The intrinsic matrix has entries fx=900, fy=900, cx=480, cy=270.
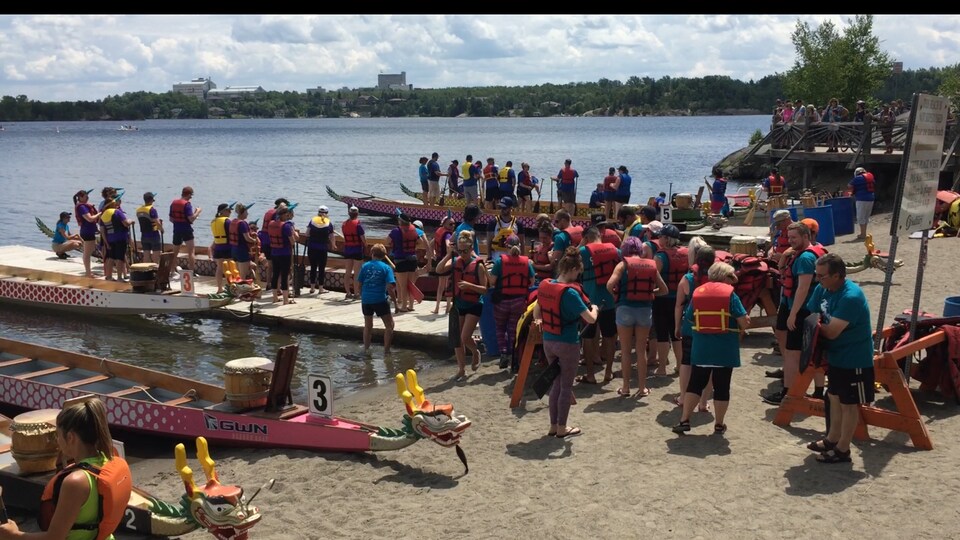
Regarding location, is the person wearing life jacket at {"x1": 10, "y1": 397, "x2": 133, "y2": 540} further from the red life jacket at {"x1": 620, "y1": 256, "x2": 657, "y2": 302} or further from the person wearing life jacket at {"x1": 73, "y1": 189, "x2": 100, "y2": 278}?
the person wearing life jacket at {"x1": 73, "y1": 189, "x2": 100, "y2": 278}

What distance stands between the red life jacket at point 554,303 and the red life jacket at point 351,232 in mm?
7157

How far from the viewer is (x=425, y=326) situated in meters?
13.4

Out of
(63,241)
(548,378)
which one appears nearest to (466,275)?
(548,378)

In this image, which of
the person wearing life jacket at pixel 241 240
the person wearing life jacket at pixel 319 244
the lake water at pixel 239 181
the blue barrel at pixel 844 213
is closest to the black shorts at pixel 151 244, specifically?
the lake water at pixel 239 181

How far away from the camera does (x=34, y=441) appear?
22.8 ft

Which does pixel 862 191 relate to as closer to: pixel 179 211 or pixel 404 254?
pixel 404 254

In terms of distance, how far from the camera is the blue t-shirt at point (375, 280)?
1162 centimetres

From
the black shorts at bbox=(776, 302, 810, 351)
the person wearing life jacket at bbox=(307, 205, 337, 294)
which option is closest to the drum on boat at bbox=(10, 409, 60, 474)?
the black shorts at bbox=(776, 302, 810, 351)

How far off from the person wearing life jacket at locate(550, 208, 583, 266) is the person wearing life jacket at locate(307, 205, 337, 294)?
16.2 feet

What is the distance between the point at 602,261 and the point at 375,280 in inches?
128

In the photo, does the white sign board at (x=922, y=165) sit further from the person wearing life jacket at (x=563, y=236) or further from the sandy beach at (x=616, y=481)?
the person wearing life jacket at (x=563, y=236)

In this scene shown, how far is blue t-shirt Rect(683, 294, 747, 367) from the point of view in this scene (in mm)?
7758

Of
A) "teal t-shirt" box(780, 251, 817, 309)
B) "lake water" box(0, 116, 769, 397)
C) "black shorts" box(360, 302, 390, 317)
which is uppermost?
"teal t-shirt" box(780, 251, 817, 309)
